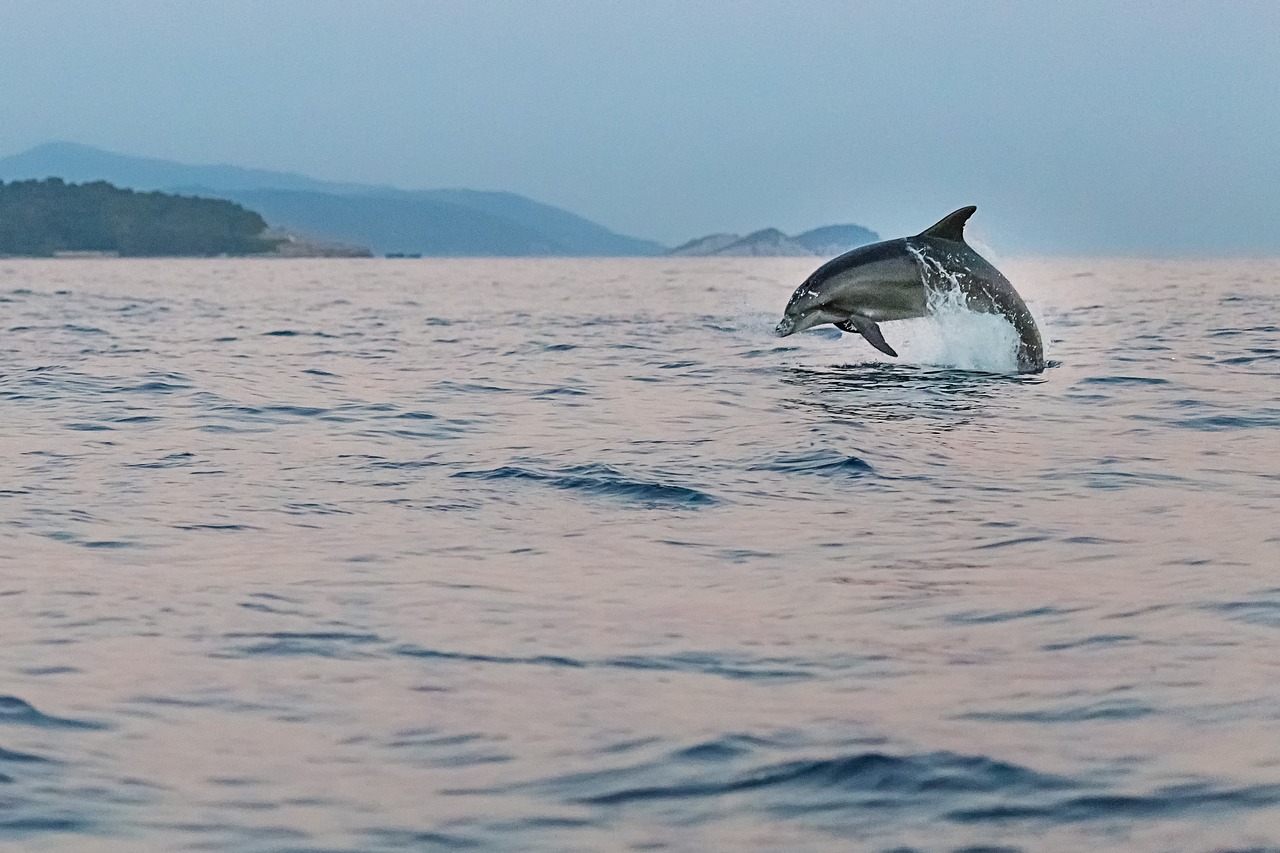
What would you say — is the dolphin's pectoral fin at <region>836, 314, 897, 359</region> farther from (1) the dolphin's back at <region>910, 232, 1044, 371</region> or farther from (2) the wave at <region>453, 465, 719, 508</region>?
(2) the wave at <region>453, 465, 719, 508</region>

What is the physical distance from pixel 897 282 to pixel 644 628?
10.6 m

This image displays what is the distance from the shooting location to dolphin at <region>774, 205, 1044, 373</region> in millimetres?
16062

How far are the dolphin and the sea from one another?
2203 mm

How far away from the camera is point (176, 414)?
1393 cm

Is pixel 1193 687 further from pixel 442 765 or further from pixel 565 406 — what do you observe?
pixel 565 406

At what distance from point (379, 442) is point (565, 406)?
294cm

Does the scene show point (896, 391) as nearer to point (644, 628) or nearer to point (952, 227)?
point (952, 227)

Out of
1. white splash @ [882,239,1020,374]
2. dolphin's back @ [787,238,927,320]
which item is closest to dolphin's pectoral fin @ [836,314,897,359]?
dolphin's back @ [787,238,927,320]

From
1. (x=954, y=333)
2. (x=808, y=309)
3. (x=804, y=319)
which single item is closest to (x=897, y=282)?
(x=808, y=309)

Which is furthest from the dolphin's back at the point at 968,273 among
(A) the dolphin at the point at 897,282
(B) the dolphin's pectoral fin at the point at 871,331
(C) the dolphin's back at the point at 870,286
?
(B) the dolphin's pectoral fin at the point at 871,331

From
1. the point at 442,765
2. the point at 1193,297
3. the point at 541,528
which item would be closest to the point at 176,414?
the point at 541,528

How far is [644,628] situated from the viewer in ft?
20.1

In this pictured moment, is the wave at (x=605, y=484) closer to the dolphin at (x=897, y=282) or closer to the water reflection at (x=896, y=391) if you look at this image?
the water reflection at (x=896, y=391)

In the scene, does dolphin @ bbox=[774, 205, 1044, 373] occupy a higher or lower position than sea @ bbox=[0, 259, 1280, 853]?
higher
